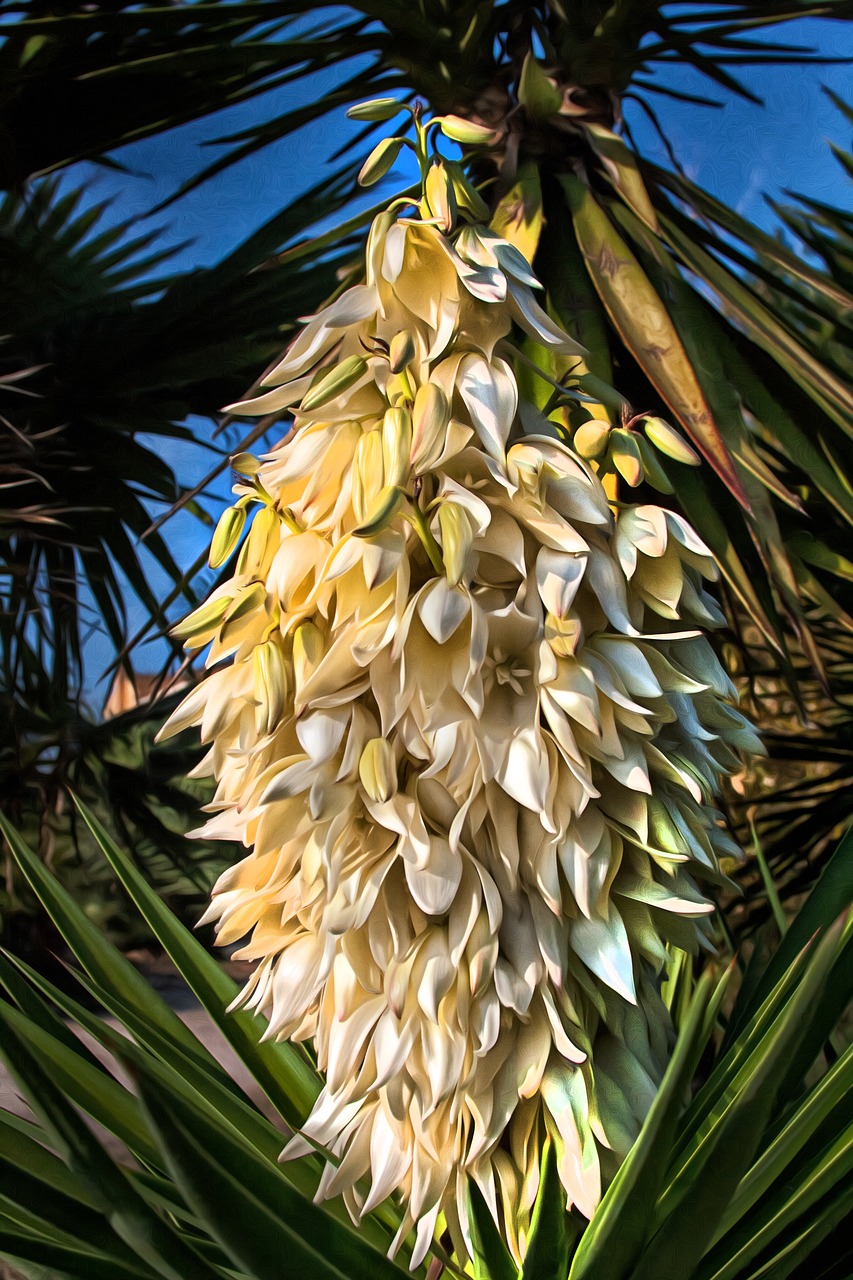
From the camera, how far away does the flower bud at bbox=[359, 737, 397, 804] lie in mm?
394

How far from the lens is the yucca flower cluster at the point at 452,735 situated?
405 millimetres

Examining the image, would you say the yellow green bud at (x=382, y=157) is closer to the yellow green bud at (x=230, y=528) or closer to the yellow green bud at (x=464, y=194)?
the yellow green bud at (x=464, y=194)

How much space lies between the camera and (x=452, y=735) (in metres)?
0.40

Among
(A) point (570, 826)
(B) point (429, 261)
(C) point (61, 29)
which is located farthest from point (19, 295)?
(A) point (570, 826)

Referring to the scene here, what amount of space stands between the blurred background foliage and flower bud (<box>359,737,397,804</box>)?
0.22 metres

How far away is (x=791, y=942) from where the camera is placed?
546mm

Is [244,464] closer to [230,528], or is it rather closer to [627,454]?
[230,528]

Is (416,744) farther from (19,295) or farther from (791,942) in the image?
(19,295)

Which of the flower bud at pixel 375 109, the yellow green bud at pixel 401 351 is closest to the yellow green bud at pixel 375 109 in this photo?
the flower bud at pixel 375 109

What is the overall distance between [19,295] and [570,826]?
3.99 ft

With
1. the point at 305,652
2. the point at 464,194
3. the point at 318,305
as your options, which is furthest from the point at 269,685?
the point at 318,305

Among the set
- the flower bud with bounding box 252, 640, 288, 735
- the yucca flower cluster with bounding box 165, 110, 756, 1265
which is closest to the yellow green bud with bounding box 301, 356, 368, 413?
the yucca flower cluster with bounding box 165, 110, 756, 1265

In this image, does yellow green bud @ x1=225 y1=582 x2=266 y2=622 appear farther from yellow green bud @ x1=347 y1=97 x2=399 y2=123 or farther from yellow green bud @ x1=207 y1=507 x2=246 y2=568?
yellow green bud @ x1=347 y1=97 x2=399 y2=123

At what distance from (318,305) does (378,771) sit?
101cm
